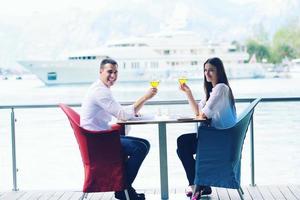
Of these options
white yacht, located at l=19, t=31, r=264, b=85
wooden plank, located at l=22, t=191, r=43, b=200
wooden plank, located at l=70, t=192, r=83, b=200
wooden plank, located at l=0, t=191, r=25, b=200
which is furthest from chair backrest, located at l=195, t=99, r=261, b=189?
white yacht, located at l=19, t=31, r=264, b=85

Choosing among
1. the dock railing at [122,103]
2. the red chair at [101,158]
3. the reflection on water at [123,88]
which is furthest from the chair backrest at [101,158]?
the reflection on water at [123,88]

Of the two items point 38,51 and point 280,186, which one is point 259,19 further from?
point 280,186

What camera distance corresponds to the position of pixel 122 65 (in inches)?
1486

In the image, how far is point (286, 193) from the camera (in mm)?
3398

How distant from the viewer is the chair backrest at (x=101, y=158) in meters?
2.76

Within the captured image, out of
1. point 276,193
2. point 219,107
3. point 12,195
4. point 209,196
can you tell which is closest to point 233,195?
point 209,196

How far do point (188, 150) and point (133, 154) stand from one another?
0.38 metres

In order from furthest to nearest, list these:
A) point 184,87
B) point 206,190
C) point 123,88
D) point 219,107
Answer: point 123,88
point 206,190
point 184,87
point 219,107

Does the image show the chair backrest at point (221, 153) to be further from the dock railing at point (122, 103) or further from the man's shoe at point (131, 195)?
the dock railing at point (122, 103)

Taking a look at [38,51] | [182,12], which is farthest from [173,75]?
[38,51]

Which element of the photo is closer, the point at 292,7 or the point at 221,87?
the point at 221,87

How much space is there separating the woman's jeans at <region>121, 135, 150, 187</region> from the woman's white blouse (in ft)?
1.45

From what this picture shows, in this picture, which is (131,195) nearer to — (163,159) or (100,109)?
(163,159)

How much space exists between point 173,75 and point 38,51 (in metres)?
11.2
